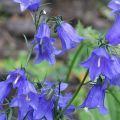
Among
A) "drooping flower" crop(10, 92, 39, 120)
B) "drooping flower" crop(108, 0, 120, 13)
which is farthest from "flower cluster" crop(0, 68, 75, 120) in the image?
"drooping flower" crop(108, 0, 120, 13)

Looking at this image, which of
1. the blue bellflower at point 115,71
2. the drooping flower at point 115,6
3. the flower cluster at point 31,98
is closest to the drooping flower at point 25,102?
the flower cluster at point 31,98

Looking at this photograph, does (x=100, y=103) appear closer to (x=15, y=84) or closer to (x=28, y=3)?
(x=15, y=84)

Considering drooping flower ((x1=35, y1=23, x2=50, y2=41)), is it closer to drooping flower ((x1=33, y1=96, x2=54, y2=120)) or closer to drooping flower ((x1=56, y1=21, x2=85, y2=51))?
drooping flower ((x1=56, y1=21, x2=85, y2=51))

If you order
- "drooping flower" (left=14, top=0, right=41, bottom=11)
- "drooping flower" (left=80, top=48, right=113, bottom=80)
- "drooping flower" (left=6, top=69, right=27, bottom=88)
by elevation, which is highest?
"drooping flower" (left=14, top=0, right=41, bottom=11)

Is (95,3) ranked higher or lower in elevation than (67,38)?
higher

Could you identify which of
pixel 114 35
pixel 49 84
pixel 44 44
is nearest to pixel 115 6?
pixel 114 35

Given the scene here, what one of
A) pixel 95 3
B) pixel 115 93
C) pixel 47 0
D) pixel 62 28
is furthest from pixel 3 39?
pixel 62 28
